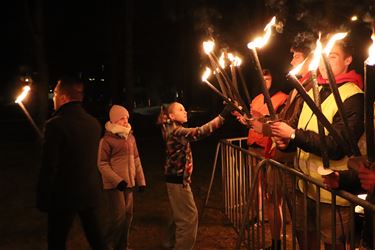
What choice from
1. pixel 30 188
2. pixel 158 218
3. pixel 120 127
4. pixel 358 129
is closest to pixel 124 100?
pixel 30 188

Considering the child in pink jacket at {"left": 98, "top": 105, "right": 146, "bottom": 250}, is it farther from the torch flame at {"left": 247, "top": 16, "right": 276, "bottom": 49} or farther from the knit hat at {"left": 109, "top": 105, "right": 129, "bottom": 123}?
the torch flame at {"left": 247, "top": 16, "right": 276, "bottom": 49}

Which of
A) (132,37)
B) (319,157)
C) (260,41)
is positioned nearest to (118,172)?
(319,157)

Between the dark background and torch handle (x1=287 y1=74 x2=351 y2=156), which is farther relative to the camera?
the dark background

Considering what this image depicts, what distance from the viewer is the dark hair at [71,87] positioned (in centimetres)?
449

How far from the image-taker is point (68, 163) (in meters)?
4.34

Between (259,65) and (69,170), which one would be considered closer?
(259,65)

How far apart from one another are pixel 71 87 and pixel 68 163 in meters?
0.75

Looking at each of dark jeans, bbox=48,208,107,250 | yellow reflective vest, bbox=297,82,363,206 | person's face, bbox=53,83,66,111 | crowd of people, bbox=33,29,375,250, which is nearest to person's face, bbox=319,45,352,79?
crowd of people, bbox=33,29,375,250

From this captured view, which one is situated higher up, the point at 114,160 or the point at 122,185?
the point at 114,160

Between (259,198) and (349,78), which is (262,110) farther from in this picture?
(349,78)

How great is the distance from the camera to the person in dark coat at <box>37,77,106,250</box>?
13.9 feet

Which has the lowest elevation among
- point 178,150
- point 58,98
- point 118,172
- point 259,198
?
point 259,198

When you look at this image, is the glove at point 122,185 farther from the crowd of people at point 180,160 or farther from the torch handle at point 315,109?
the torch handle at point 315,109

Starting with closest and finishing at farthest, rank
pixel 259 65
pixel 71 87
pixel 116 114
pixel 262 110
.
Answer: pixel 259 65
pixel 71 87
pixel 116 114
pixel 262 110
